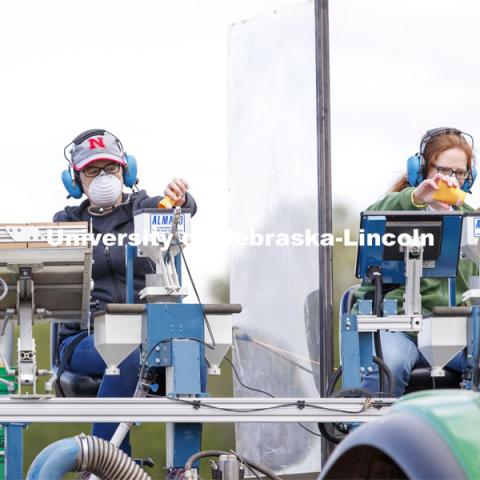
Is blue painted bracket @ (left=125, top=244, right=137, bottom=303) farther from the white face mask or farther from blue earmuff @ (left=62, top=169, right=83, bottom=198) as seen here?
blue earmuff @ (left=62, top=169, right=83, bottom=198)

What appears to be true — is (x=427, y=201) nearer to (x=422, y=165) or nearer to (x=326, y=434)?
(x=422, y=165)

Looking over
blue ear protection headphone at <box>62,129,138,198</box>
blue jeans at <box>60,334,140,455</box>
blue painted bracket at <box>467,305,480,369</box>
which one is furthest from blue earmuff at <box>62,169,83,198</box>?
blue painted bracket at <box>467,305,480,369</box>

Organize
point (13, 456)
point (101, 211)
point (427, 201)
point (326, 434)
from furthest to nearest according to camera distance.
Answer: point (101, 211), point (427, 201), point (326, 434), point (13, 456)

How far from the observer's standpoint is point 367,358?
21.3 ft

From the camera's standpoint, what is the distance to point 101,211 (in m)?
7.38

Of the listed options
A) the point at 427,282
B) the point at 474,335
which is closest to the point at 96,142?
the point at 427,282

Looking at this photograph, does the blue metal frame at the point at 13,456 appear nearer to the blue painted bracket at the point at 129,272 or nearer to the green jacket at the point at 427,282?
the blue painted bracket at the point at 129,272

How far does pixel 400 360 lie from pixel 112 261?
5.42 feet

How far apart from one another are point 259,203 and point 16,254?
295 cm

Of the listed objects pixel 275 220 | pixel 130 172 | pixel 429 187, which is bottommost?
pixel 275 220

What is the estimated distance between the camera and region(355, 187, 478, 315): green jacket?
6.85m

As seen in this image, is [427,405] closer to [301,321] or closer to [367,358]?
[367,358]

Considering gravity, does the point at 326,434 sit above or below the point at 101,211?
below

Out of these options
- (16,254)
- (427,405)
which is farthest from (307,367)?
(427,405)
